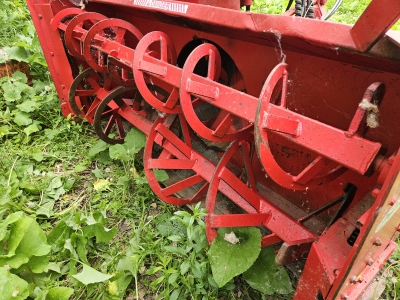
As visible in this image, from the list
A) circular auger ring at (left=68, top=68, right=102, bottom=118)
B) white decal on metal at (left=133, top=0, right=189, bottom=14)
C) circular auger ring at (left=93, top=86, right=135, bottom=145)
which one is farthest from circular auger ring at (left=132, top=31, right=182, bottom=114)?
circular auger ring at (left=68, top=68, right=102, bottom=118)

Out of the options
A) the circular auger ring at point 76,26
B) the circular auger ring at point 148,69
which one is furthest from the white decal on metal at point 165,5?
the circular auger ring at point 76,26

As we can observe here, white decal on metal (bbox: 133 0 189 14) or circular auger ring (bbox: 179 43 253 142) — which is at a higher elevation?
white decal on metal (bbox: 133 0 189 14)

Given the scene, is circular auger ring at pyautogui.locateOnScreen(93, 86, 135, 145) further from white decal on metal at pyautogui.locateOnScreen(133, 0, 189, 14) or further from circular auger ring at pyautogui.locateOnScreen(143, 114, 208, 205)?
white decal on metal at pyautogui.locateOnScreen(133, 0, 189, 14)

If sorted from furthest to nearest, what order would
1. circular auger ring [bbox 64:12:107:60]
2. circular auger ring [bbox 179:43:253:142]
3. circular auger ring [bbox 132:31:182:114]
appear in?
circular auger ring [bbox 64:12:107:60]
circular auger ring [bbox 132:31:182:114]
circular auger ring [bbox 179:43:253:142]

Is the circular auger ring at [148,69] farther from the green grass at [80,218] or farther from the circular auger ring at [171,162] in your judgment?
the green grass at [80,218]

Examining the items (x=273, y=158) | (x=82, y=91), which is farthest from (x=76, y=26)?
(x=273, y=158)

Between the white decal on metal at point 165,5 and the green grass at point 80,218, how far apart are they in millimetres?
1072

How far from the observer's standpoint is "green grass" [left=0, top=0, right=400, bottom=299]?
5.49 ft

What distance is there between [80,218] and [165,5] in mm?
1371

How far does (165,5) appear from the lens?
1.76 m

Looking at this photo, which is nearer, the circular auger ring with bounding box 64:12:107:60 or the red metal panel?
the red metal panel

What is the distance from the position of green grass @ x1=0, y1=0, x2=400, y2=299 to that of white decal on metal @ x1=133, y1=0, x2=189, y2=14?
1.07m

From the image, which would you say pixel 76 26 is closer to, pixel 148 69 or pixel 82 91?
pixel 82 91

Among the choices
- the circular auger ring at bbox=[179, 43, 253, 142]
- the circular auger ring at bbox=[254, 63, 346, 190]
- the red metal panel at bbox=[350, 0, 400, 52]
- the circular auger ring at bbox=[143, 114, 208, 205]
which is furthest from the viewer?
the circular auger ring at bbox=[143, 114, 208, 205]
